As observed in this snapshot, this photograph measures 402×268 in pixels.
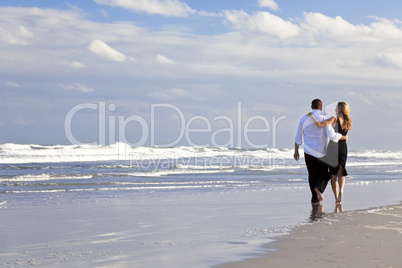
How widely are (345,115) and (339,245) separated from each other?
13.6ft

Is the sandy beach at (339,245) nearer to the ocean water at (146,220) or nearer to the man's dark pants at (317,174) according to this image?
the ocean water at (146,220)

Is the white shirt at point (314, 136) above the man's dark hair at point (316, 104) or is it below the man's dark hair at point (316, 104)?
below

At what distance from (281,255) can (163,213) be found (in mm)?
3589

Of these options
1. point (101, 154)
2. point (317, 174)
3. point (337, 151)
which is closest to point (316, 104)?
point (337, 151)

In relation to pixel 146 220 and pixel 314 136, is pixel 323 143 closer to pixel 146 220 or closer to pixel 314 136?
pixel 314 136

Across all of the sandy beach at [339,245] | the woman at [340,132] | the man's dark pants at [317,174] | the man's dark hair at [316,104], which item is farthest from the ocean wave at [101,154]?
the sandy beach at [339,245]

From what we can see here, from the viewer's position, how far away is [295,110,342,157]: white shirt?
880cm

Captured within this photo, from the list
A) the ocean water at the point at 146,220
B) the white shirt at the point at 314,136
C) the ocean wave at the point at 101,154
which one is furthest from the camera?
the ocean wave at the point at 101,154

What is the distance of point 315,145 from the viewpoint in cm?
894

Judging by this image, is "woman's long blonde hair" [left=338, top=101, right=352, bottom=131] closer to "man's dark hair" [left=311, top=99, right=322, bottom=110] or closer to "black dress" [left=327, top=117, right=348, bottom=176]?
"black dress" [left=327, top=117, right=348, bottom=176]

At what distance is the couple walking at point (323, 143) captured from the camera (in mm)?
8820

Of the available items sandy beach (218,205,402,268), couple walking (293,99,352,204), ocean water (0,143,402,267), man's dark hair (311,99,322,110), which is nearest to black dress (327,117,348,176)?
couple walking (293,99,352,204)

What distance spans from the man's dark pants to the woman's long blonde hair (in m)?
0.74

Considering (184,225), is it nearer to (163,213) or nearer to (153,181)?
(163,213)
